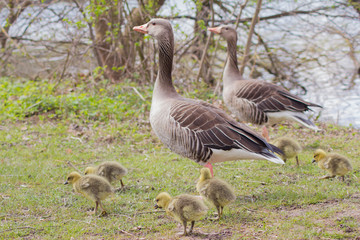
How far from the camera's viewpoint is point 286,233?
383 cm

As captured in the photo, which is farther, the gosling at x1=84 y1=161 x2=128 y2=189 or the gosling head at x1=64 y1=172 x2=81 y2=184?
the gosling at x1=84 y1=161 x2=128 y2=189

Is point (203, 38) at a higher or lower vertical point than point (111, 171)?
higher

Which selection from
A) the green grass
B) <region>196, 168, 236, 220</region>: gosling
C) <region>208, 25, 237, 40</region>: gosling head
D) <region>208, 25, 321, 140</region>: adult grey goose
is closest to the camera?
the green grass

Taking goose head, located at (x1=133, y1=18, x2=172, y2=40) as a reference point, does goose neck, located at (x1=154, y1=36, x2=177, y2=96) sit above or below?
below

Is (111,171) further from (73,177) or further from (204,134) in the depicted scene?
(204,134)

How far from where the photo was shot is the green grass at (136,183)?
4.11 metres

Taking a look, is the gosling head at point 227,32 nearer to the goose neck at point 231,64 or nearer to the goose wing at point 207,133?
the goose neck at point 231,64

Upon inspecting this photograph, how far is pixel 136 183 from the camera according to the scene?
5.84 m

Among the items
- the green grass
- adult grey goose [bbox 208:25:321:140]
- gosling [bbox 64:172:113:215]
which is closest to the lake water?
the green grass

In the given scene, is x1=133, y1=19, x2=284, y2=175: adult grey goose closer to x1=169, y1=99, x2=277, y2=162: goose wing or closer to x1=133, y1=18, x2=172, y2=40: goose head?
x1=169, y1=99, x2=277, y2=162: goose wing

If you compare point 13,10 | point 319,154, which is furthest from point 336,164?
point 13,10

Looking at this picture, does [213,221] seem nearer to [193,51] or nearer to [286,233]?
[286,233]

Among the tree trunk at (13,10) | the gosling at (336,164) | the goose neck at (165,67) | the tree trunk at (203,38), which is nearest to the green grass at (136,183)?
the gosling at (336,164)

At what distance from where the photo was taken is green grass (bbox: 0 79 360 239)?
4.11 metres
